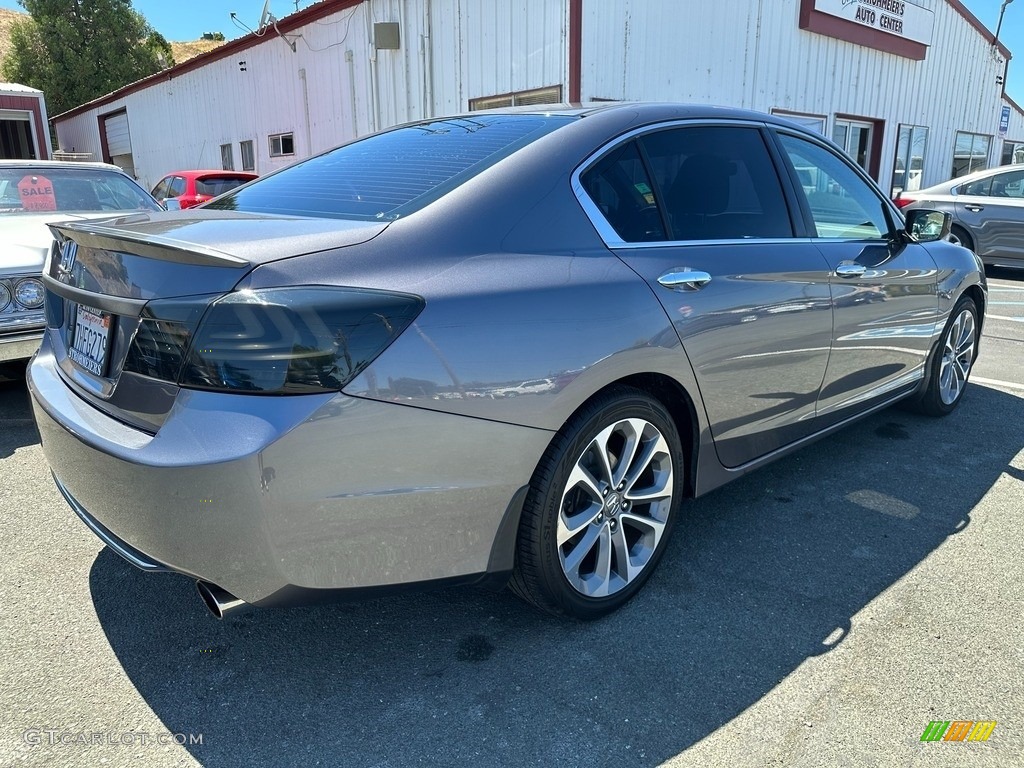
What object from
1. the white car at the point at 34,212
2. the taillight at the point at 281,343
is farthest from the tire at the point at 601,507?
the white car at the point at 34,212

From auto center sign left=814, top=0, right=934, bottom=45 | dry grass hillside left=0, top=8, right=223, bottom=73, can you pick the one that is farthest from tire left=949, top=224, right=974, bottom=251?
dry grass hillside left=0, top=8, right=223, bottom=73

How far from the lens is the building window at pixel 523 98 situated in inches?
392

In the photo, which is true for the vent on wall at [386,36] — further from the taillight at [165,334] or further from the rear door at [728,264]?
the taillight at [165,334]

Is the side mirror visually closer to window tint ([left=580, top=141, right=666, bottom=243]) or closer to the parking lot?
the parking lot

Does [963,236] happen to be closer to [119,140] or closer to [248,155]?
[248,155]

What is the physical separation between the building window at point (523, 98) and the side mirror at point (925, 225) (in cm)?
655

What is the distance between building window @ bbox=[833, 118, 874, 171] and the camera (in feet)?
47.2

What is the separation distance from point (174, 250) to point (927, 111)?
18.6m

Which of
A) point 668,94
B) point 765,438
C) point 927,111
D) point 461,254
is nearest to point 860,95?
point 927,111

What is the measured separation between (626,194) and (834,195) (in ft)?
5.06

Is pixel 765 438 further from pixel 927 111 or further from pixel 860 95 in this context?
pixel 927 111

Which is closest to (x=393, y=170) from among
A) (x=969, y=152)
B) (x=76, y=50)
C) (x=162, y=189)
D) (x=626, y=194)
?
(x=626, y=194)

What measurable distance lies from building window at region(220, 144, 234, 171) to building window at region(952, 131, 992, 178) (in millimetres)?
18198

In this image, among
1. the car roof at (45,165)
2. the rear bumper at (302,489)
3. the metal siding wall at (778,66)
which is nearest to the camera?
the rear bumper at (302,489)
